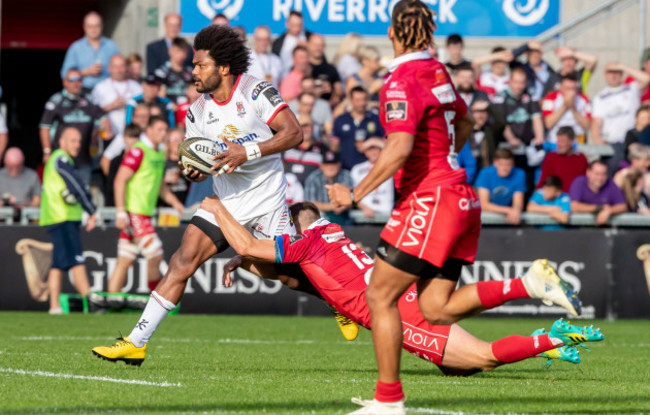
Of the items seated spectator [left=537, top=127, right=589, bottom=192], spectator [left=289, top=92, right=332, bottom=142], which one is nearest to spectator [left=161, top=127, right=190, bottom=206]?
spectator [left=289, top=92, right=332, bottom=142]

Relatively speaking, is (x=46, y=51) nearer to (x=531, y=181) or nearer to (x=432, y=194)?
(x=531, y=181)

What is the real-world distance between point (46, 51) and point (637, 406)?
2036 cm

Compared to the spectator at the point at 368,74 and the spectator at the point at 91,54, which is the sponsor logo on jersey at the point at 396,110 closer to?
the spectator at the point at 368,74

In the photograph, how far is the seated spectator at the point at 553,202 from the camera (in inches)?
624

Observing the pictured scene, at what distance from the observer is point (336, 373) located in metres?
8.70

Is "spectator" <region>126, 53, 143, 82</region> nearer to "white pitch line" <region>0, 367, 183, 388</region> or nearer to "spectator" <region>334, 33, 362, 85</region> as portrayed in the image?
"spectator" <region>334, 33, 362, 85</region>

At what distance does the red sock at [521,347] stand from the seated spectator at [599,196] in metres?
8.20

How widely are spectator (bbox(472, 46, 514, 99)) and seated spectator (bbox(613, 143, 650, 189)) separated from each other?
7.56 feet

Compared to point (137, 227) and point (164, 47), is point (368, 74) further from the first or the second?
point (137, 227)

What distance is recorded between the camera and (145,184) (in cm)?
1544

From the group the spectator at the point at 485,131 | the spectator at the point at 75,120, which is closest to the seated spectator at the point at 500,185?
the spectator at the point at 485,131

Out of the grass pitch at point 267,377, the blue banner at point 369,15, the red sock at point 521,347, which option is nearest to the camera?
the grass pitch at point 267,377

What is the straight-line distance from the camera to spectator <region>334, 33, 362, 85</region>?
18875 mm

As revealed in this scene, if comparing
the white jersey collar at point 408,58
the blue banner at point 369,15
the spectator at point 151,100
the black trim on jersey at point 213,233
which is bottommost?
the black trim on jersey at point 213,233
